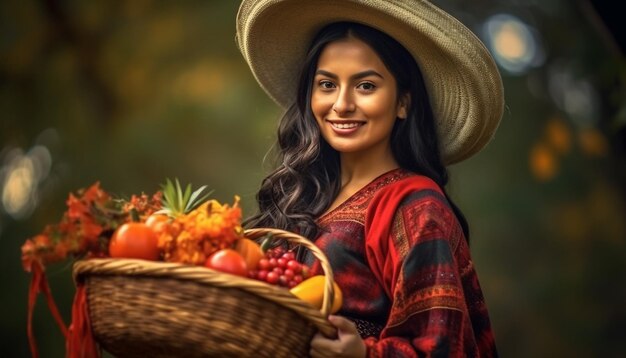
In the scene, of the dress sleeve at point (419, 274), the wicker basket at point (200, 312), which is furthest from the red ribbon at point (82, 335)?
the dress sleeve at point (419, 274)

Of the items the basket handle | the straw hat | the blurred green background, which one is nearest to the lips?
the straw hat

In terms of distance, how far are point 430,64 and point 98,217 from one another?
97 cm

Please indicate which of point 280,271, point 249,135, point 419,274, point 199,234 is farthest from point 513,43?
point 199,234

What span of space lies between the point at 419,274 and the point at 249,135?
3.66m

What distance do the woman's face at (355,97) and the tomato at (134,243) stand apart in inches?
25.5

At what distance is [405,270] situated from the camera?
2311 mm

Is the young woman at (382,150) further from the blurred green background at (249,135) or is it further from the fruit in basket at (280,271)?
the blurred green background at (249,135)

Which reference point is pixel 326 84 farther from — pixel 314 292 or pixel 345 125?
pixel 314 292

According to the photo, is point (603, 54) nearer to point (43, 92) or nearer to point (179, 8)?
point (179, 8)

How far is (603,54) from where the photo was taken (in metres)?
5.60

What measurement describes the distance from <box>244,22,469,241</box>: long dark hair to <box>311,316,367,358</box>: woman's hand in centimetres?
49

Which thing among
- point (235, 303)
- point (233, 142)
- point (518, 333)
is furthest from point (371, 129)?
point (518, 333)

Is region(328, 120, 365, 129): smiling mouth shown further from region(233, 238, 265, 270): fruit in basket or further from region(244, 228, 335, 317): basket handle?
region(233, 238, 265, 270): fruit in basket

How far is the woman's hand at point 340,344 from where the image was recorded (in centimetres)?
207
